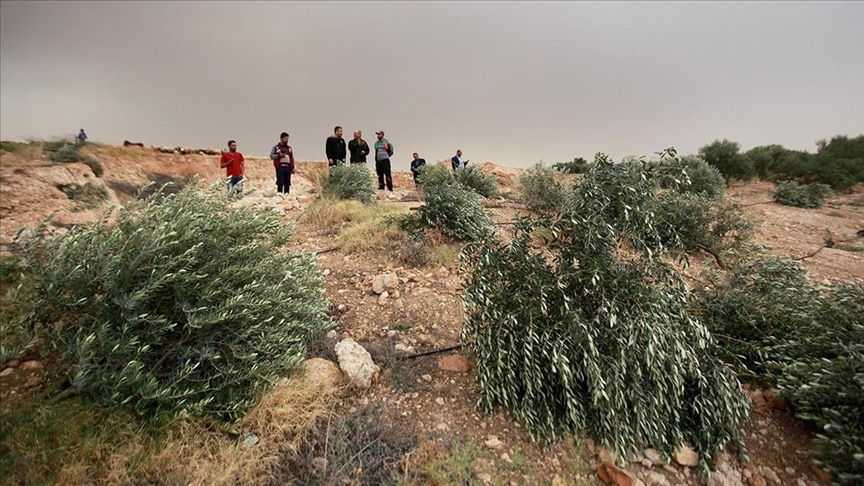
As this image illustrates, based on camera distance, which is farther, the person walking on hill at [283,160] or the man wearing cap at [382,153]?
the man wearing cap at [382,153]

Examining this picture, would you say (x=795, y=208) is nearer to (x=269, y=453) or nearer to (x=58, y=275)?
(x=269, y=453)

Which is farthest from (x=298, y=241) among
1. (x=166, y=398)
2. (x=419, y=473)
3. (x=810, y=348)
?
(x=810, y=348)

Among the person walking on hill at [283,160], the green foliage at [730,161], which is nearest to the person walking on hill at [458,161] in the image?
the person walking on hill at [283,160]

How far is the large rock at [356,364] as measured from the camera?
2.70 m

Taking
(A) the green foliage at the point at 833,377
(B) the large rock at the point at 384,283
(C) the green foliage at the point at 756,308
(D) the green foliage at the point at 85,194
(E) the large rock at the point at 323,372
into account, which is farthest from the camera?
(D) the green foliage at the point at 85,194

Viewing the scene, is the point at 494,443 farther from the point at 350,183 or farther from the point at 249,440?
the point at 350,183

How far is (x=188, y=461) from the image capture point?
197cm

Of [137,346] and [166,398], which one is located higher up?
[137,346]

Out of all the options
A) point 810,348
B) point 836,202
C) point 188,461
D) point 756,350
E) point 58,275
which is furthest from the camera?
point 836,202

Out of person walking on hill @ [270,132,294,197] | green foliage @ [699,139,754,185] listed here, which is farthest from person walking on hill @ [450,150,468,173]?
green foliage @ [699,139,754,185]

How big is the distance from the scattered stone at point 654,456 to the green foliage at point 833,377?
801 millimetres

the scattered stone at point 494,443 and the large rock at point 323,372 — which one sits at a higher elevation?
the large rock at point 323,372

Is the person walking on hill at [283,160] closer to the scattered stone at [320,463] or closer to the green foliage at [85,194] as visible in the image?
the green foliage at [85,194]

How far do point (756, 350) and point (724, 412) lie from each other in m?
1.03
